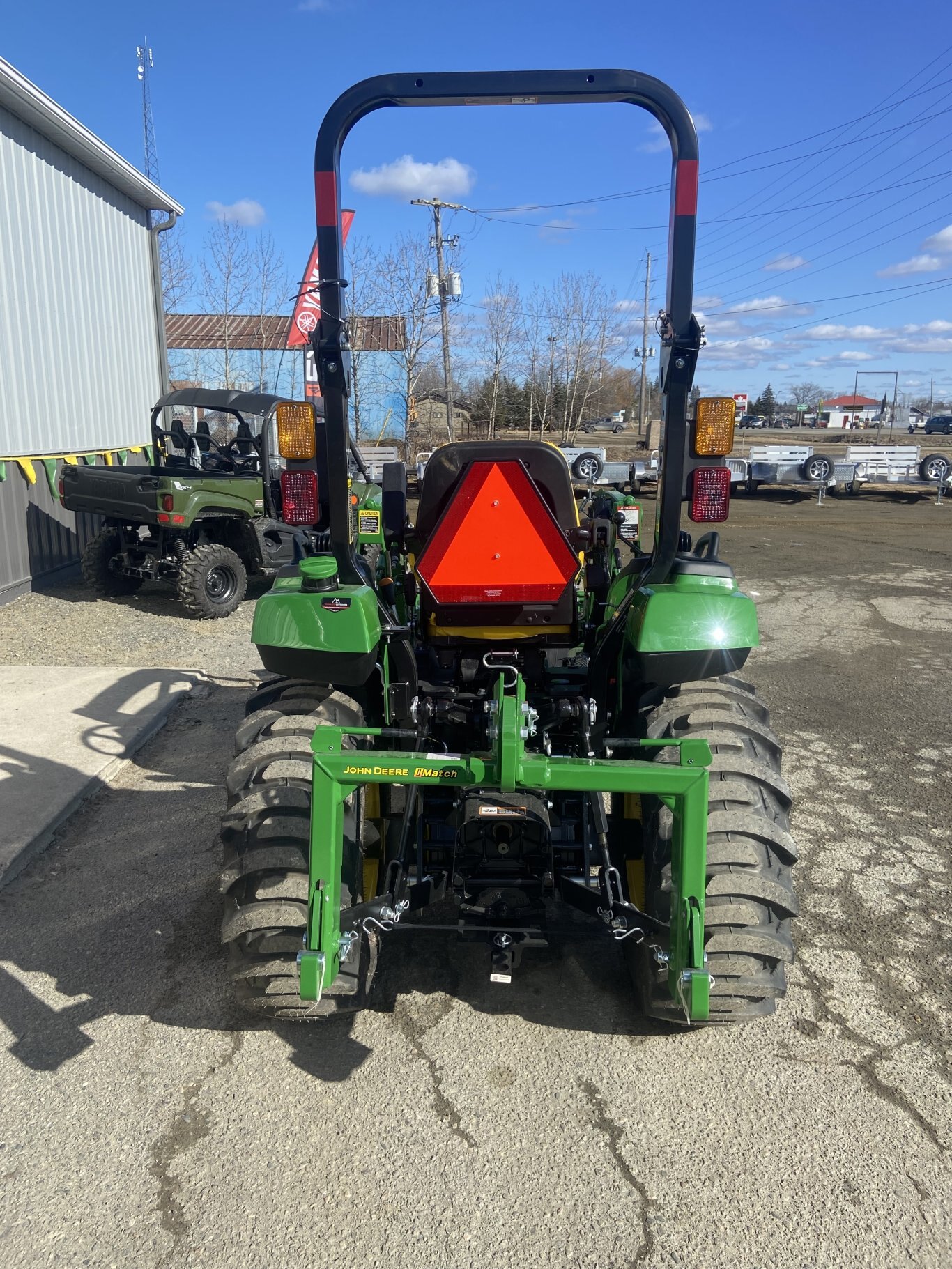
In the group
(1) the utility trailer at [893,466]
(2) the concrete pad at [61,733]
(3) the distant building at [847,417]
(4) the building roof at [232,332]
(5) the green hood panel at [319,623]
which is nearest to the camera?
(5) the green hood panel at [319,623]

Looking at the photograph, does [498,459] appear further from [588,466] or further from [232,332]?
[232,332]

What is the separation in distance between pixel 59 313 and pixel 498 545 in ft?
35.4

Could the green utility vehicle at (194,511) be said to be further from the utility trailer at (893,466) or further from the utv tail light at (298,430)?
the utility trailer at (893,466)

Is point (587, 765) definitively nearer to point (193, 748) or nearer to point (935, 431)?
point (193, 748)

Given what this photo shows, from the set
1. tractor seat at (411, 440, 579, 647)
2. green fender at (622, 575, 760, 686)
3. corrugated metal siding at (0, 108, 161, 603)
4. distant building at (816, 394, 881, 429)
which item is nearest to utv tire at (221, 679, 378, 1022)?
tractor seat at (411, 440, 579, 647)

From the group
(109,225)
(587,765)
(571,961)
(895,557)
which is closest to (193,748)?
(571,961)

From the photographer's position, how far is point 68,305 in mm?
11672

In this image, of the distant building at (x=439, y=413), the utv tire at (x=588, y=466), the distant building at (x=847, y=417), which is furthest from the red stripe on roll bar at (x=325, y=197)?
the distant building at (x=847, y=417)

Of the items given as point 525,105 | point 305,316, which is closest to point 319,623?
point 525,105

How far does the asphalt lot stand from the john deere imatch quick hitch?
0.26m

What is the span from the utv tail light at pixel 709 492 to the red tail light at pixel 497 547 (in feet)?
1.44

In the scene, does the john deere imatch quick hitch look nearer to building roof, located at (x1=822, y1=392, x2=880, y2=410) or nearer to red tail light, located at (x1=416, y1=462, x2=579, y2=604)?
red tail light, located at (x1=416, y1=462, x2=579, y2=604)

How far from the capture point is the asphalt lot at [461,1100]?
2.16 meters

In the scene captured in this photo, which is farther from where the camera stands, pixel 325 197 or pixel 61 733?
pixel 61 733
